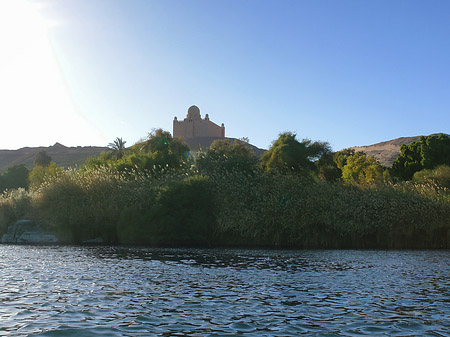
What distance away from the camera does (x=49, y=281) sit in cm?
2055

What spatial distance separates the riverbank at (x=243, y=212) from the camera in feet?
153

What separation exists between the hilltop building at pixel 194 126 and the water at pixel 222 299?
14551 centimetres

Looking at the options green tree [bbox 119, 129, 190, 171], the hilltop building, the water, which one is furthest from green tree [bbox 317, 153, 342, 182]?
the hilltop building

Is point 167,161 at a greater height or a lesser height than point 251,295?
greater

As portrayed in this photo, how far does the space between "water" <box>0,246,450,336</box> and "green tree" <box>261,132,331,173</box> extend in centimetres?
3723

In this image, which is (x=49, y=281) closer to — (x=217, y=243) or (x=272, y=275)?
(x=272, y=275)

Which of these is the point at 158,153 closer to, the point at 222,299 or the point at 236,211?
the point at 236,211

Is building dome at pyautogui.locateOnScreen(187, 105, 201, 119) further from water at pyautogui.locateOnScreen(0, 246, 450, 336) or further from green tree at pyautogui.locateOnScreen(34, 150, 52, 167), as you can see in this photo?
water at pyautogui.locateOnScreen(0, 246, 450, 336)

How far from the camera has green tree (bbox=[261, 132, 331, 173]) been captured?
215 feet

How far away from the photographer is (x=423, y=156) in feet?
274

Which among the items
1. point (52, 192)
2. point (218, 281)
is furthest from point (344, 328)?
point (52, 192)

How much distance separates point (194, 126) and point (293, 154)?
4365 inches

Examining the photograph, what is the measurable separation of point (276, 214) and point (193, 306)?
A: 1284 inches

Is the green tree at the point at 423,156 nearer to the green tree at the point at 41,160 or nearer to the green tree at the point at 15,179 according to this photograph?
the green tree at the point at 15,179
